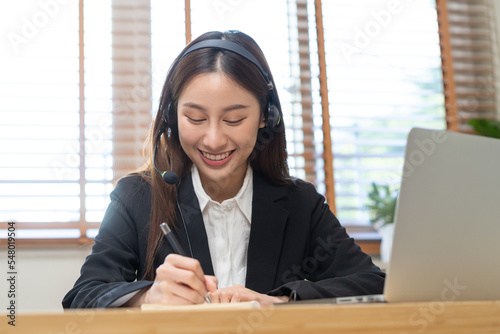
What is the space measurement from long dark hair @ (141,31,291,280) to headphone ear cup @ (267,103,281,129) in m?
0.03

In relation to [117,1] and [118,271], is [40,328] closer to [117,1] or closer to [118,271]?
[118,271]

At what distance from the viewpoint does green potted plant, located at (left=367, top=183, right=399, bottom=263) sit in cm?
255

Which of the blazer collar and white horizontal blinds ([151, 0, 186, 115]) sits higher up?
white horizontal blinds ([151, 0, 186, 115])

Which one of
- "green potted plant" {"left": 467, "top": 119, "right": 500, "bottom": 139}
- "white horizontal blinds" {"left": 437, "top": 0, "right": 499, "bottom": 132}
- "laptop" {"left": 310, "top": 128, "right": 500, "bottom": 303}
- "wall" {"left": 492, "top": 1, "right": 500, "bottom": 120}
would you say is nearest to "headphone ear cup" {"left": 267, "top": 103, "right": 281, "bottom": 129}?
"laptop" {"left": 310, "top": 128, "right": 500, "bottom": 303}

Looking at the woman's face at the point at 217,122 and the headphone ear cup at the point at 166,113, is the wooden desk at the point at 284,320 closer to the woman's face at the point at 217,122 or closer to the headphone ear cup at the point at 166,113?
the woman's face at the point at 217,122

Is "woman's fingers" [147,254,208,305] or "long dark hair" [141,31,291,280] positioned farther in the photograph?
"long dark hair" [141,31,291,280]

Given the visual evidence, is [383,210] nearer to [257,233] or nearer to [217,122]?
[257,233]

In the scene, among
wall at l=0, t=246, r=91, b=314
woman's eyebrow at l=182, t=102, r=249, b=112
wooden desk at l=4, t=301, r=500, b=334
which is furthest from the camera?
wall at l=0, t=246, r=91, b=314

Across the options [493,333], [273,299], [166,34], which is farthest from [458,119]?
[493,333]

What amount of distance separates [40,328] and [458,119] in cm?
282

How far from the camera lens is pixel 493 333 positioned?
1.96ft

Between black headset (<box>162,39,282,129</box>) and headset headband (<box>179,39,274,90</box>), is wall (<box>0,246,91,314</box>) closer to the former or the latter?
black headset (<box>162,39,282,129</box>)

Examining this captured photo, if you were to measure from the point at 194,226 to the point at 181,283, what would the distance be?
45cm

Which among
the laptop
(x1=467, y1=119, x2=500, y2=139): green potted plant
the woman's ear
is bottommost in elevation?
the laptop
